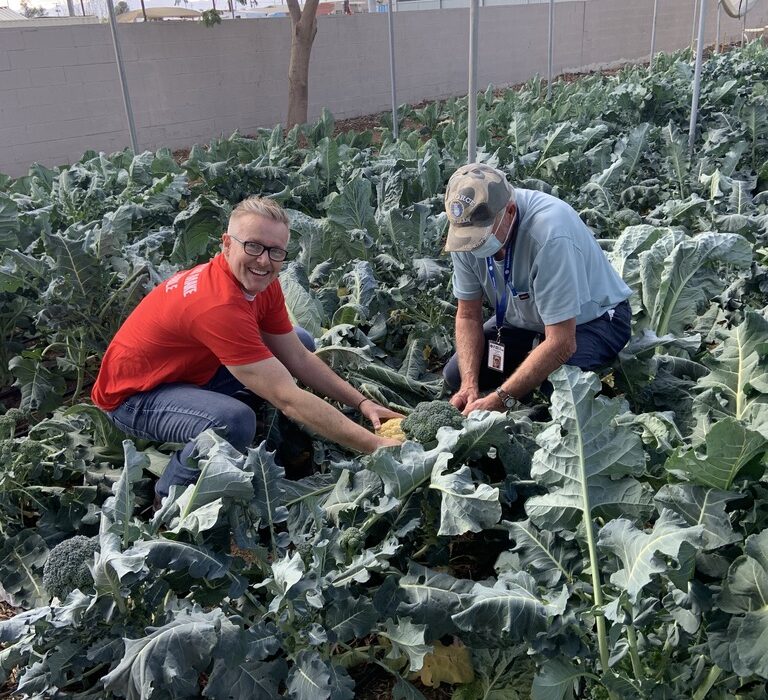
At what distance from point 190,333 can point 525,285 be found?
5.05 ft

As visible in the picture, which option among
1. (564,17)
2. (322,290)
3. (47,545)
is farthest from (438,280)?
(564,17)

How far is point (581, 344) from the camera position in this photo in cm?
357

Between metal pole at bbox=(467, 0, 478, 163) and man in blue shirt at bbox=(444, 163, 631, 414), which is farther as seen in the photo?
metal pole at bbox=(467, 0, 478, 163)

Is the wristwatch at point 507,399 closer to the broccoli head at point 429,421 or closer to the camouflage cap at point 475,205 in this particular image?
the broccoli head at point 429,421

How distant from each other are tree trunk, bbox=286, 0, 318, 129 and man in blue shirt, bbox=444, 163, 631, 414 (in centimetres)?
1178

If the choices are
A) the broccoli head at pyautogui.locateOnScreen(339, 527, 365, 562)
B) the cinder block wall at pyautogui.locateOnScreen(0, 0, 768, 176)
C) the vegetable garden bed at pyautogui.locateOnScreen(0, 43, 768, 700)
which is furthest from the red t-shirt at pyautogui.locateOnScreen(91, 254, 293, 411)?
the cinder block wall at pyautogui.locateOnScreen(0, 0, 768, 176)

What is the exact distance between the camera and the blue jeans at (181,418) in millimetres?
3240

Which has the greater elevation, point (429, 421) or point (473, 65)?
point (473, 65)

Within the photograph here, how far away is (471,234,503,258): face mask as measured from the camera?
326 cm

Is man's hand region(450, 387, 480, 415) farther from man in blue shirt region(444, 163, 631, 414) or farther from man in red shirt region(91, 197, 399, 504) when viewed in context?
man in red shirt region(91, 197, 399, 504)

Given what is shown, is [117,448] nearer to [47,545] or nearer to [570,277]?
[47,545]

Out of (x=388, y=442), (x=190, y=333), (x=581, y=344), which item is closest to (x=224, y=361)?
(x=190, y=333)

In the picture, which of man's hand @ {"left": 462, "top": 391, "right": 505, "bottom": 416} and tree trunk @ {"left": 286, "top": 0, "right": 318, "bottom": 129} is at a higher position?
tree trunk @ {"left": 286, "top": 0, "right": 318, "bottom": 129}

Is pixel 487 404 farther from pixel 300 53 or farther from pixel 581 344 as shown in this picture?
pixel 300 53
